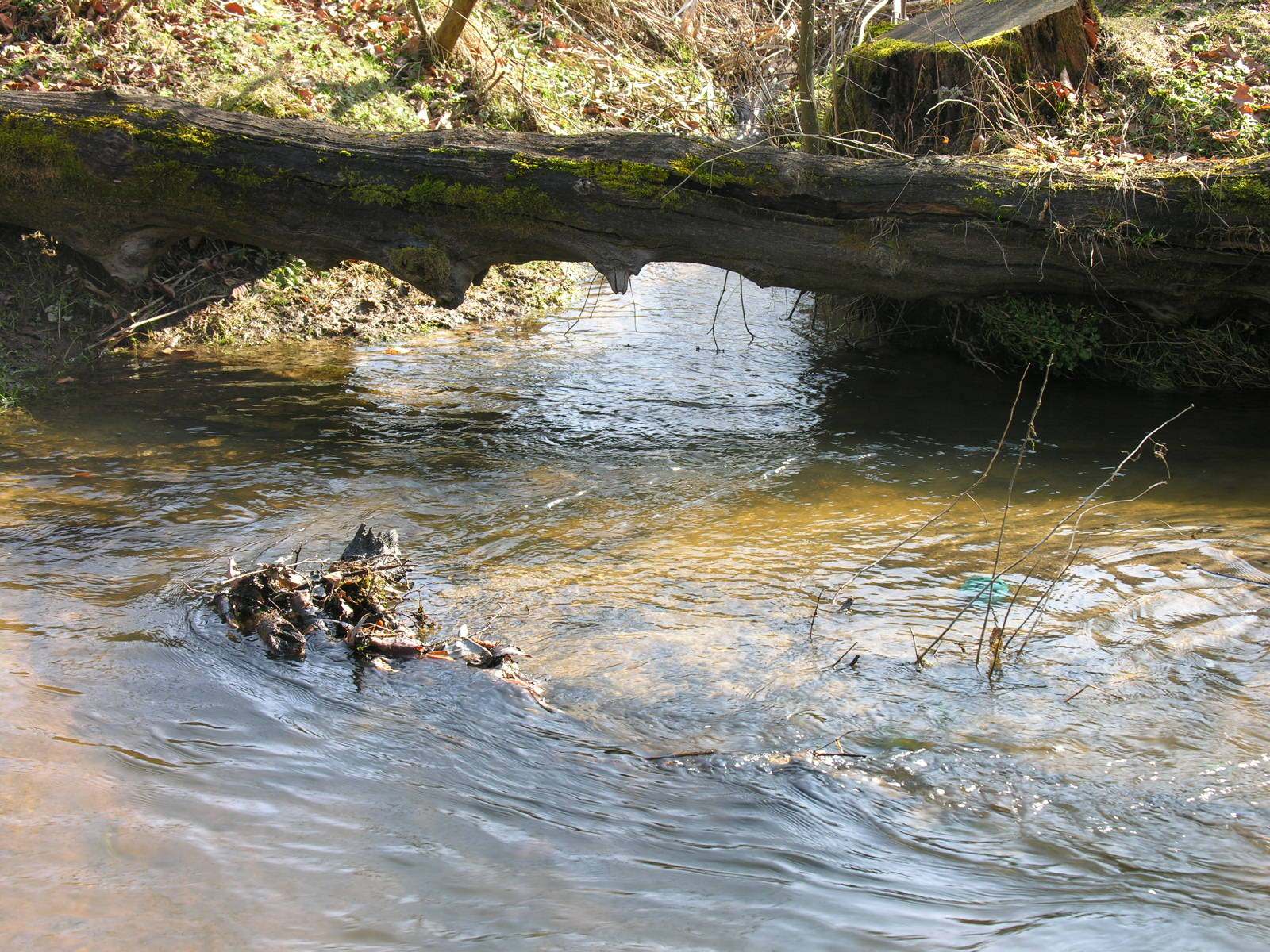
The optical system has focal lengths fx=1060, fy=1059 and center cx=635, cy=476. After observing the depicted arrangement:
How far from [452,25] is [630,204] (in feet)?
15.7

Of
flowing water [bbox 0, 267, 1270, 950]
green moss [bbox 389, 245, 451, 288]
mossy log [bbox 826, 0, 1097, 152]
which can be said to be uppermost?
mossy log [bbox 826, 0, 1097, 152]

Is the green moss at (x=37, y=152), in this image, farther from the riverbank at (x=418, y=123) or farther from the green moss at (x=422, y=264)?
the green moss at (x=422, y=264)

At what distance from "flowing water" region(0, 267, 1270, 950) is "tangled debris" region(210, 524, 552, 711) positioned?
93 mm

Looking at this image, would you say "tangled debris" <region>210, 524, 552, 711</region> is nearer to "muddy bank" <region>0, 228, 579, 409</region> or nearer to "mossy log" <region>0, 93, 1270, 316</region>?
"mossy log" <region>0, 93, 1270, 316</region>

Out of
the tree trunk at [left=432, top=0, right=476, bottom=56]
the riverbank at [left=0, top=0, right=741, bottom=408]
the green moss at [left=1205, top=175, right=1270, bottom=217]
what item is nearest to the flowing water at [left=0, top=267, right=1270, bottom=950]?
the riverbank at [left=0, top=0, right=741, bottom=408]

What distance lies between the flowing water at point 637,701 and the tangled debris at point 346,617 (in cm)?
9

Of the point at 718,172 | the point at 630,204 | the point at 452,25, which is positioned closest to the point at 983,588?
the point at 718,172

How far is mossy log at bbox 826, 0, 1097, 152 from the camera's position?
715cm

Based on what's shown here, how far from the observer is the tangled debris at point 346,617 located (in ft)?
12.2

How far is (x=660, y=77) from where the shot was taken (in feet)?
38.7

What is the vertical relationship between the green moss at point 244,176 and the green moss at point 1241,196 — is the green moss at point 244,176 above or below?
above

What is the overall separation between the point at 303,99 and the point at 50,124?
104 inches

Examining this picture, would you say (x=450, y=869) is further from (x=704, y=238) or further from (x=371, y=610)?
(x=704, y=238)

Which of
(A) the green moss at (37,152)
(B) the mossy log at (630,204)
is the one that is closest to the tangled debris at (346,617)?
(B) the mossy log at (630,204)
